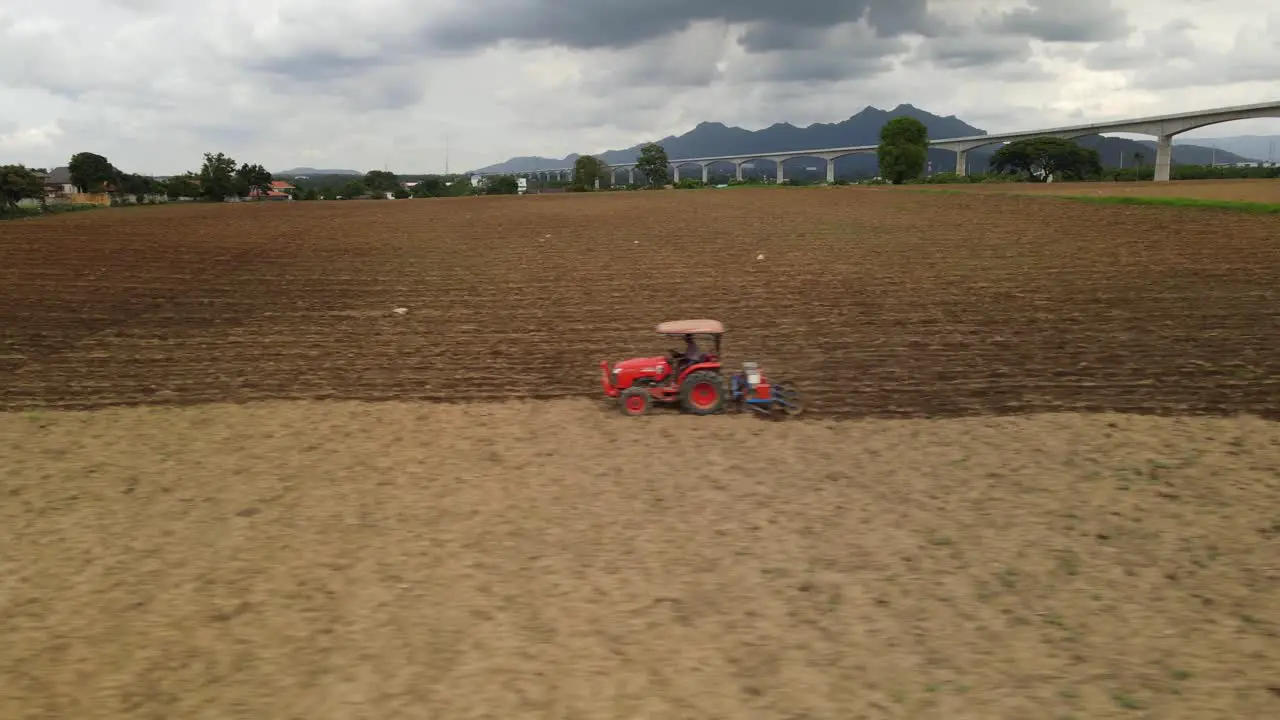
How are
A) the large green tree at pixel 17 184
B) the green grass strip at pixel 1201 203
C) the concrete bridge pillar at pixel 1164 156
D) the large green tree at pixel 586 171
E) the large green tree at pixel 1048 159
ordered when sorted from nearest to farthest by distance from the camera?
the green grass strip at pixel 1201 203, the large green tree at pixel 17 184, the concrete bridge pillar at pixel 1164 156, the large green tree at pixel 1048 159, the large green tree at pixel 586 171

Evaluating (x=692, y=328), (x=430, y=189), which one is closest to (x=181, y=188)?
(x=430, y=189)

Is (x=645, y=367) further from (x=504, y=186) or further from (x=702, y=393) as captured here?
(x=504, y=186)

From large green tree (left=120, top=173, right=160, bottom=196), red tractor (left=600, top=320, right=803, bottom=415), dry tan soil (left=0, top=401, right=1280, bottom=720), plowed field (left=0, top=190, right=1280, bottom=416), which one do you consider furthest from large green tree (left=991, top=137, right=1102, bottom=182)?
large green tree (left=120, top=173, right=160, bottom=196)

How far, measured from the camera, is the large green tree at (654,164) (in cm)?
16012

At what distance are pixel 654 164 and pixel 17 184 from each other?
112 m

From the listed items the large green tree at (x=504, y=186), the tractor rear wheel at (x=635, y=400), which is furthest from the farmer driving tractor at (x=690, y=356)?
the large green tree at (x=504, y=186)

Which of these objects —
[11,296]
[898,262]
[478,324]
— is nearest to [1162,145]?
[898,262]

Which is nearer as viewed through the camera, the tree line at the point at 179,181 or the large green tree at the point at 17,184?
the large green tree at the point at 17,184

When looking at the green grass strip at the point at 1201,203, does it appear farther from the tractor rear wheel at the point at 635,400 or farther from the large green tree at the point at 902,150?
the large green tree at the point at 902,150

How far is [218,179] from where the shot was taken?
111938 mm

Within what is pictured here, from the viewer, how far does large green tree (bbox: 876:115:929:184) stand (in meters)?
102

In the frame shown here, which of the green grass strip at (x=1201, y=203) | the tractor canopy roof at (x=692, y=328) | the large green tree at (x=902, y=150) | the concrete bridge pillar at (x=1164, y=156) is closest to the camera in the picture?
the tractor canopy roof at (x=692, y=328)

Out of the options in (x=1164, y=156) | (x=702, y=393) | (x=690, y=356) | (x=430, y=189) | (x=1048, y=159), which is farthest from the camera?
(x=430, y=189)

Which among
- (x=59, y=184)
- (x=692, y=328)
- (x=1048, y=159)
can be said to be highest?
(x=1048, y=159)
